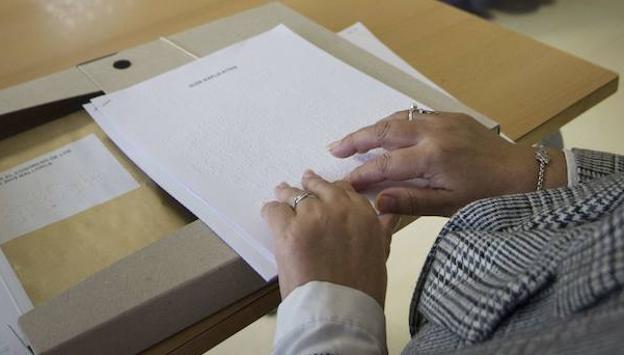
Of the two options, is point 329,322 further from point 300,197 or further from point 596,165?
point 596,165

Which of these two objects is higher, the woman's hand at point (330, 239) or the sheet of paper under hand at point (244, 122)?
the sheet of paper under hand at point (244, 122)

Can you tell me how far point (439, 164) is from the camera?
1.78 ft

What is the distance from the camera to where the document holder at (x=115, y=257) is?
438 millimetres

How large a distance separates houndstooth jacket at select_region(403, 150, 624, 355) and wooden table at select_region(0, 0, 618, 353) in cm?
19

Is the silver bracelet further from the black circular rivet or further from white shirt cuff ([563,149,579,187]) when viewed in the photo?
the black circular rivet

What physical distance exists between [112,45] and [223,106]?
0.92 ft

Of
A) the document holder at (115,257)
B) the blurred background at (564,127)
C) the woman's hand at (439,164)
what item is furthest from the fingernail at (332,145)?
the blurred background at (564,127)

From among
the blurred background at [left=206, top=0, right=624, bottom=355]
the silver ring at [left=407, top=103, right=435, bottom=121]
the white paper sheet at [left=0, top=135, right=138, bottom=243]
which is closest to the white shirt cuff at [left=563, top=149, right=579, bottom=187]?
the silver ring at [left=407, top=103, right=435, bottom=121]

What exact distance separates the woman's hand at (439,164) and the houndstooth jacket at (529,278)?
7 centimetres

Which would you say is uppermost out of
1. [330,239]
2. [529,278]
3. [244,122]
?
[244,122]

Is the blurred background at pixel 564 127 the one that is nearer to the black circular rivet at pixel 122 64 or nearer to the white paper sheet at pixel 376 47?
the white paper sheet at pixel 376 47

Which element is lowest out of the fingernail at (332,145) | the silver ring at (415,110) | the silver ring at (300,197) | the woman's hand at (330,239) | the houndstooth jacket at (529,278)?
the houndstooth jacket at (529,278)

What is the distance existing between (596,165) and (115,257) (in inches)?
16.9

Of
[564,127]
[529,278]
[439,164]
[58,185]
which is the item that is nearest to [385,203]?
[439,164]
